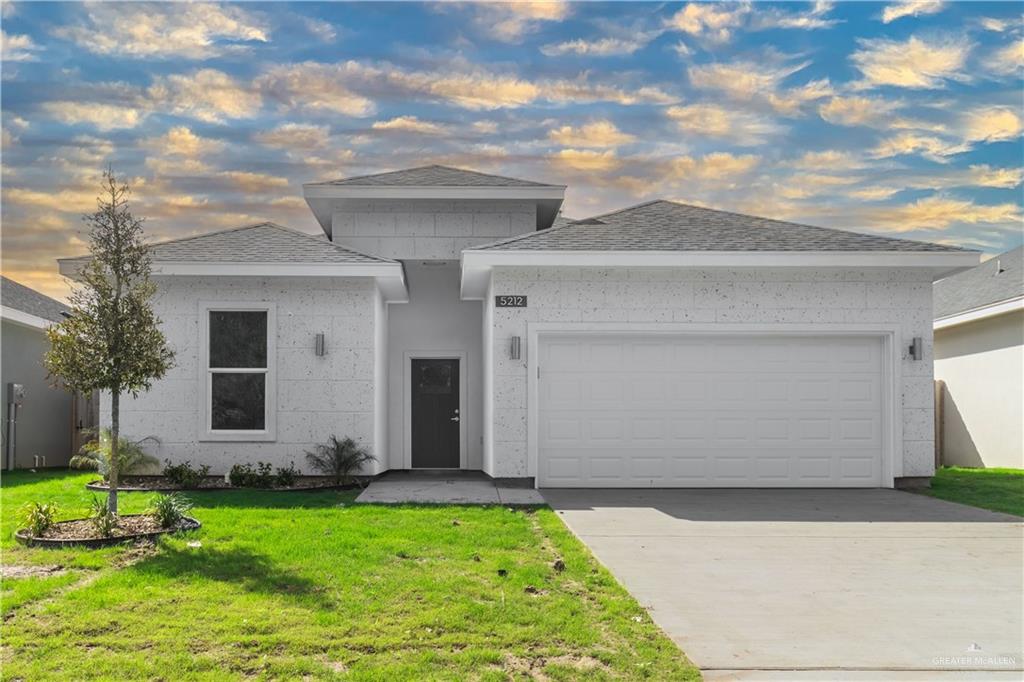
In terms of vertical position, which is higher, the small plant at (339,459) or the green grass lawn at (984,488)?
the small plant at (339,459)

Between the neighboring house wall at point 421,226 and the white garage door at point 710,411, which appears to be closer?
the white garage door at point 710,411

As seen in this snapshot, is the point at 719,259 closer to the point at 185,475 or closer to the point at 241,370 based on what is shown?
the point at 241,370

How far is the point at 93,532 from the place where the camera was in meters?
7.97

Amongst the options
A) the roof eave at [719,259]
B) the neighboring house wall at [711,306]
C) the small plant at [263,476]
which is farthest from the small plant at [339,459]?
the roof eave at [719,259]

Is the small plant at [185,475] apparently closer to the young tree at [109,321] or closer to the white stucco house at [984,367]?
the young tree at [109,321]

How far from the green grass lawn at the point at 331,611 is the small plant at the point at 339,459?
448 cm

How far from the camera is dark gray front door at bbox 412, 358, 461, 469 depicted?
52.6 ft

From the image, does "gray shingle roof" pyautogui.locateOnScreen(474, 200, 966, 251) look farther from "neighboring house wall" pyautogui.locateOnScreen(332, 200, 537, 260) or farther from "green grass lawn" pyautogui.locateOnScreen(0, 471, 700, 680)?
"green grass lawn" pyautogui.locateOnScreen(0, 471, 700, 680)

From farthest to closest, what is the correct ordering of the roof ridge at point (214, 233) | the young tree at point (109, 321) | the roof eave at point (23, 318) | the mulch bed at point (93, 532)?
the roof eave at point (23, 318)
the roof ridge at point (214, 233)
the young tree at point (109, 321)
the mulch bed at point (93, 532)

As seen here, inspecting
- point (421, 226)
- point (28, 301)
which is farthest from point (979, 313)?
point (28, 301)

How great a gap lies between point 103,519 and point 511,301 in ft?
22.1

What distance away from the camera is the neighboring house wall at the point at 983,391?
1656 centimetres

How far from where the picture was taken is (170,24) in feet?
47.4

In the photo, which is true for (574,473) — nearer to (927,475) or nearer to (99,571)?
(927,475)
